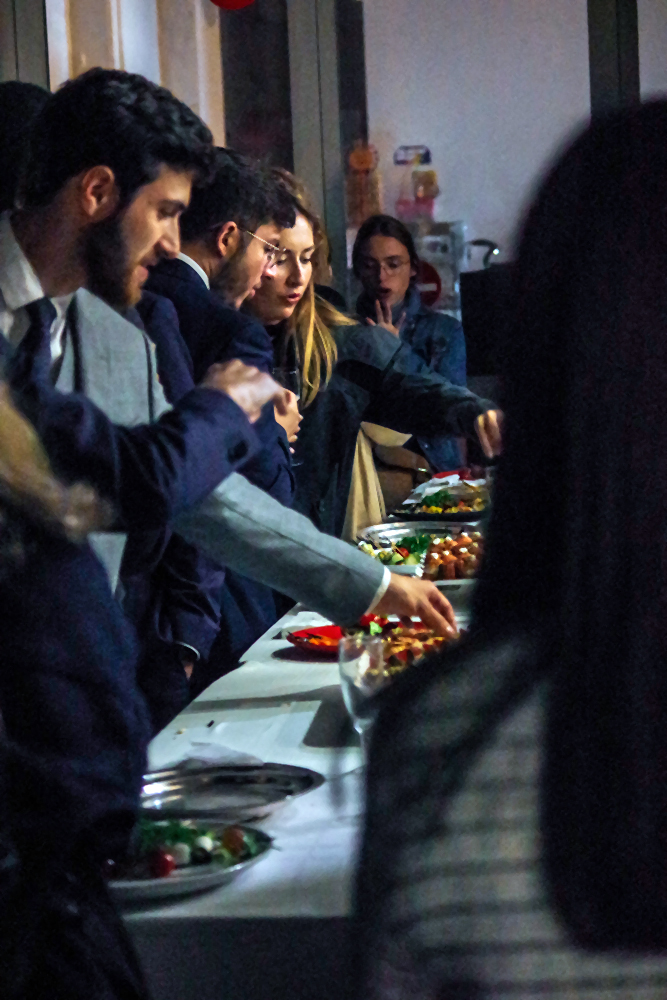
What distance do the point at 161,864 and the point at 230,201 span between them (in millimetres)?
1716

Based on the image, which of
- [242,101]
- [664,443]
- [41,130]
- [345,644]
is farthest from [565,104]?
[664,443]

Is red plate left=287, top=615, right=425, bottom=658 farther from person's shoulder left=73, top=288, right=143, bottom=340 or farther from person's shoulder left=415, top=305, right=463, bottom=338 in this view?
person's shoulder left=415, top=305, right=463, bottom=338

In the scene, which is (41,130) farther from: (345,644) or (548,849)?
(548,849)

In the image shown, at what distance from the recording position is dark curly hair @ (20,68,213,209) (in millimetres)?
1558

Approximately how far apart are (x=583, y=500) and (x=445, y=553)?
1.68 meters

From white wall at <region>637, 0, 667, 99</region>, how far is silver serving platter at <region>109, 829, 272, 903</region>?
6.06 metres

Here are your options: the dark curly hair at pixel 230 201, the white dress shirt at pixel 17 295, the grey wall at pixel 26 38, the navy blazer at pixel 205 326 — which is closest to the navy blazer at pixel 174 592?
the navy blazer at pixel 205 326

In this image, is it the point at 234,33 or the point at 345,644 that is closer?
the point at 345,644

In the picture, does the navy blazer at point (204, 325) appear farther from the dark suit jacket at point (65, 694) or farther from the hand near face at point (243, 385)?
the dark suit jacket at point (65, 694)

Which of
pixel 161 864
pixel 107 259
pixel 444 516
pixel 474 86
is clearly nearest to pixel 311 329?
pixel 444 516

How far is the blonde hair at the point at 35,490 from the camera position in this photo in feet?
3.69

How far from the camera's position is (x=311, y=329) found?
3.06 m

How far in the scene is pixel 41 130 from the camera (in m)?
1.59

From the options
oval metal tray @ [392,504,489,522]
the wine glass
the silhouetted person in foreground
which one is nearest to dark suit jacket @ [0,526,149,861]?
the wine glass
